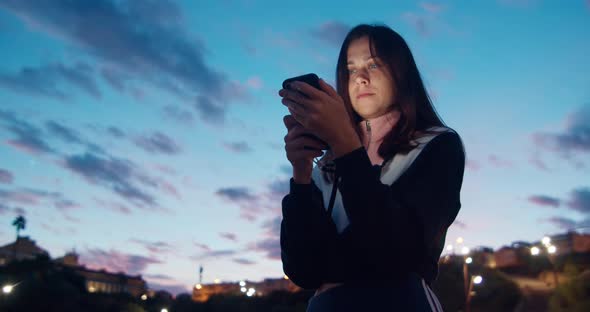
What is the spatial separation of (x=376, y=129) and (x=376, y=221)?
59cm

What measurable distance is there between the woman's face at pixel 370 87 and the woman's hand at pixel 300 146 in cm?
38

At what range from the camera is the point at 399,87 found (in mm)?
2135

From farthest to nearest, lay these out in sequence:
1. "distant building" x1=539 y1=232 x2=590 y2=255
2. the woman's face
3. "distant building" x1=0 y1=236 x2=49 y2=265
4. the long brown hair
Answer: "distant building" x1=0 y1=236 x2=49 y2=265
"distant building" x1=539 y1=232 x2=590 y2=255
the woman's face
the long brown hair

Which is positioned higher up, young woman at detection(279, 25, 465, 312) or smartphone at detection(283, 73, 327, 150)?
smartphone at detection(283, 73, 327, 150)

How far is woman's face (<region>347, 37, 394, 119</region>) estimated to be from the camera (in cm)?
214

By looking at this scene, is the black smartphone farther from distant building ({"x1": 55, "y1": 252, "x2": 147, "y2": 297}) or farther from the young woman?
distant building ({"x1": 55, "y1": 252, "x2": 147, "y2": 297})

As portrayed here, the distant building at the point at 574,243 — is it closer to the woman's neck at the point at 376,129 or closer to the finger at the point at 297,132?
the woman's neck at the point at 376,129

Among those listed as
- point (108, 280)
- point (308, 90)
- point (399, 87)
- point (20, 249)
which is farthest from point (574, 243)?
point (20, 249)

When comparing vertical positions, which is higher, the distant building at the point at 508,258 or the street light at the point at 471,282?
the distant building at the point at 508,258

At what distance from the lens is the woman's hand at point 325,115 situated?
5.30 ft

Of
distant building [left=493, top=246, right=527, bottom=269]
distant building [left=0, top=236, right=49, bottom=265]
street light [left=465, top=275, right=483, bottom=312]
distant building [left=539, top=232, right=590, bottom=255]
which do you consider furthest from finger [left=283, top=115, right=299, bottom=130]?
distant building [left=0, top=236, right=49, bottom=265]

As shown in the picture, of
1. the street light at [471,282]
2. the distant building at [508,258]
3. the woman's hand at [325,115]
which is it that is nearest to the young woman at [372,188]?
the woman's hand at [325,115]

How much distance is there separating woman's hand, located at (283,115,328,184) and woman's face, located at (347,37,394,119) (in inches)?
15.0

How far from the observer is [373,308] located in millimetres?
1698
